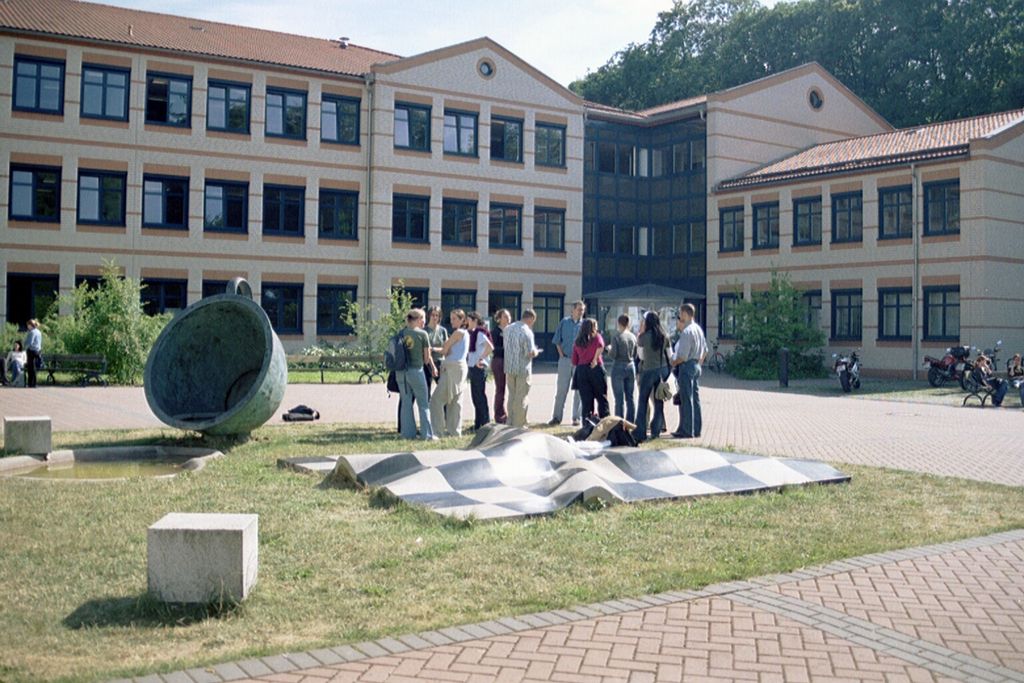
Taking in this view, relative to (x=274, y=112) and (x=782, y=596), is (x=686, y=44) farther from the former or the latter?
(x=782, y=596)

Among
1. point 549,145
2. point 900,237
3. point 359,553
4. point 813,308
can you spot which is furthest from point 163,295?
point 359,553

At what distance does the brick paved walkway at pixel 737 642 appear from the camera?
5008mm

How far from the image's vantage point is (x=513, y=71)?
40.4 m

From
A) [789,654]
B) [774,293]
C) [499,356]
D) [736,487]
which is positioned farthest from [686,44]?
[789,654]

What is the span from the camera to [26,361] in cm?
2455

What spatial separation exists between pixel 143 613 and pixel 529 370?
9.96 metres

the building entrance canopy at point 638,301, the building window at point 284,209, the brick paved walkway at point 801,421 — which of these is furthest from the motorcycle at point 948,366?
the building window at point 284,209

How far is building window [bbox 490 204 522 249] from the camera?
133 feet

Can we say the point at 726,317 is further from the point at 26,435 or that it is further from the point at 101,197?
the point at 26,435

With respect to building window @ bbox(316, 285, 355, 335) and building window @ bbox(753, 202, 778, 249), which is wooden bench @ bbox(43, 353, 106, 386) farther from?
building window @ bbox(753, 202, 778, 249)

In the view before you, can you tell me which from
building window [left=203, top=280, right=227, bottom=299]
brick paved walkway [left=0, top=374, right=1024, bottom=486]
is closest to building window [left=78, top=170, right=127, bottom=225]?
building window [left=203, top=280, right=227, bottom=299]

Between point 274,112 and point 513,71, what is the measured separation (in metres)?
9.39

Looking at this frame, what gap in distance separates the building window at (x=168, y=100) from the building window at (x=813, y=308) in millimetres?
22092

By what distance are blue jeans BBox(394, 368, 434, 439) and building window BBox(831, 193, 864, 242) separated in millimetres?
25423
